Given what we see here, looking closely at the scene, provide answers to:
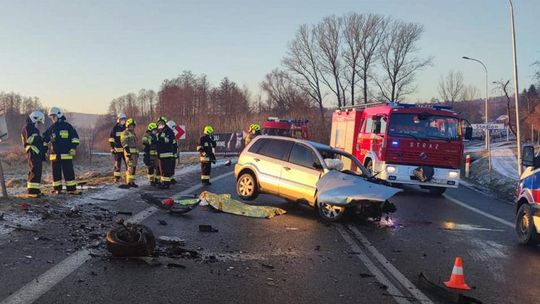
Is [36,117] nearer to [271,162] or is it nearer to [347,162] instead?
[271,162]

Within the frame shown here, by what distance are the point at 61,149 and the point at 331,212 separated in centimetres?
655

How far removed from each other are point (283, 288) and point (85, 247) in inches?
117

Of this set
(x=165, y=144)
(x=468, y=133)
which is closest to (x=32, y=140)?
(x=165, y=144)

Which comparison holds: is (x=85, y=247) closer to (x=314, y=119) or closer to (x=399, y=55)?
(x=314, y=119)

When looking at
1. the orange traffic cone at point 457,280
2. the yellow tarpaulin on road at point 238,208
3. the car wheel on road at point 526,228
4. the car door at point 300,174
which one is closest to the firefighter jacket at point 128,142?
the yellow tarpaulin on road at point 238,208

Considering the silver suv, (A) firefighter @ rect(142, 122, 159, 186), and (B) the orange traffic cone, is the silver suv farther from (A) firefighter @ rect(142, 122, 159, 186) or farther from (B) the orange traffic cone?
(B) the orange traffic cone

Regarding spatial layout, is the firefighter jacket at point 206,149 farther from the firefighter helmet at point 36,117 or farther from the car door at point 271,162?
the firefighter helmet at point 36,117

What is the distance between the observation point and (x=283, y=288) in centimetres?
545

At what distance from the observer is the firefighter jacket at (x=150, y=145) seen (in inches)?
591

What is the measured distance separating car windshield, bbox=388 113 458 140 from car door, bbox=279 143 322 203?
14.8 ft

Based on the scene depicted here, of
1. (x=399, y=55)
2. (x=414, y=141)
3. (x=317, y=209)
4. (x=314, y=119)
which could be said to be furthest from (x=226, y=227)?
(x=399, y=55)

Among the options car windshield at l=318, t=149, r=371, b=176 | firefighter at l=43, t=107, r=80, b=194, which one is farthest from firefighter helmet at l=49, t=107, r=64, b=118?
car windshield at l=318, t=149, r=371, b=176

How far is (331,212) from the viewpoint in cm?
989

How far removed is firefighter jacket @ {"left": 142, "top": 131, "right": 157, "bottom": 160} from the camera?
15023 millimetres
